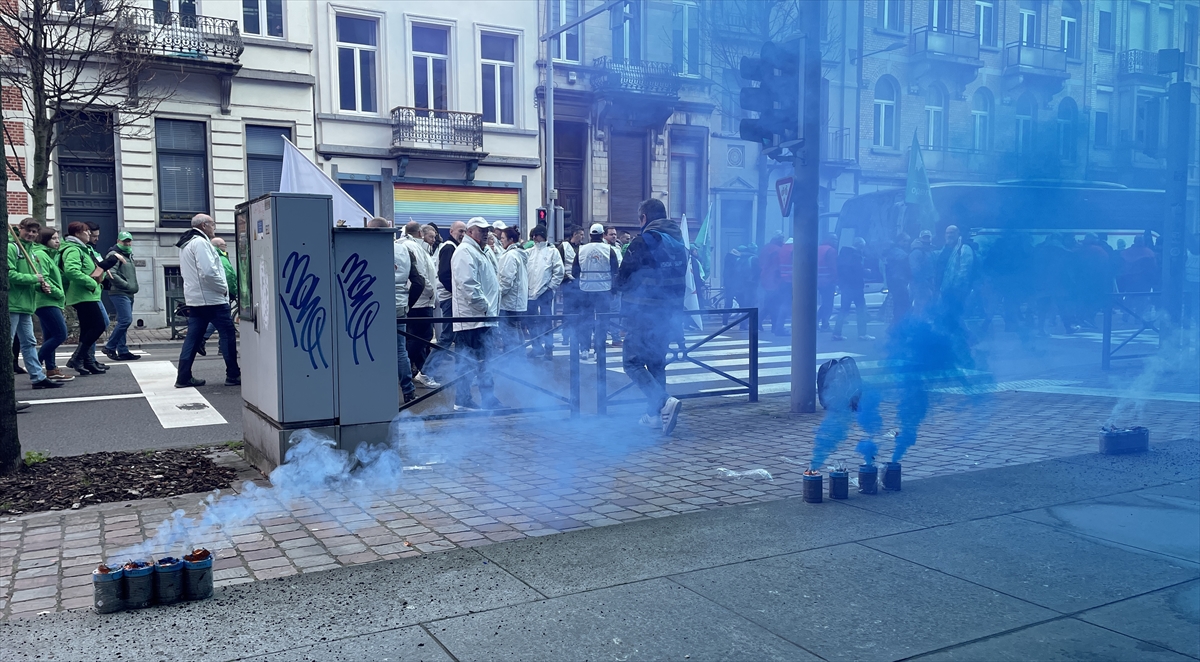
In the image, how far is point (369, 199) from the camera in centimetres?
2284

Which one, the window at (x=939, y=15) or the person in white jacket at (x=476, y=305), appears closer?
the window at (x=939, y=15)

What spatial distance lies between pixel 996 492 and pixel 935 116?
91.2 inches

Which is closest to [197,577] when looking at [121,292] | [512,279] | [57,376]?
A: [512,279]

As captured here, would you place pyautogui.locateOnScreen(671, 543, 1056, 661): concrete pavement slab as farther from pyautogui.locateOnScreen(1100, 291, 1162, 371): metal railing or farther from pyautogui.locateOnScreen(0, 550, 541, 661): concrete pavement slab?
pyautogui.locateOnScreen(1100, 291, 1162, 371): metal railing

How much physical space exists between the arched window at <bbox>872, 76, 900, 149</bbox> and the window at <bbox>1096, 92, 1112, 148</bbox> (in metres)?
1.16

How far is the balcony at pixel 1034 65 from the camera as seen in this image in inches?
191

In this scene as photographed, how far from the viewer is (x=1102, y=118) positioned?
17.6ft

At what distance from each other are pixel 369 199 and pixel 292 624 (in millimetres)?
20614

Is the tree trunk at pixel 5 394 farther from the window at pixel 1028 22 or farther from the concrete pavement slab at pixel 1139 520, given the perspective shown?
the window at pixel 1028 22

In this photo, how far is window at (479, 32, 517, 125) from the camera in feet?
76.8

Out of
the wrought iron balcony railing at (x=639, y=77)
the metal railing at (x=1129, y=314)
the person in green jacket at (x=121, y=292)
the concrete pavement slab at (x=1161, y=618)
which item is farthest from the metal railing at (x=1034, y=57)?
the person in green jacket at (x=121, y=292)

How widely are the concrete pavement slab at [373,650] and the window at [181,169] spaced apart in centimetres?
1945

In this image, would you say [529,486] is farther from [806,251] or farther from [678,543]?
[806,251]

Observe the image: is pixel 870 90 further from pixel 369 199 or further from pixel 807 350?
pixel 369 199
